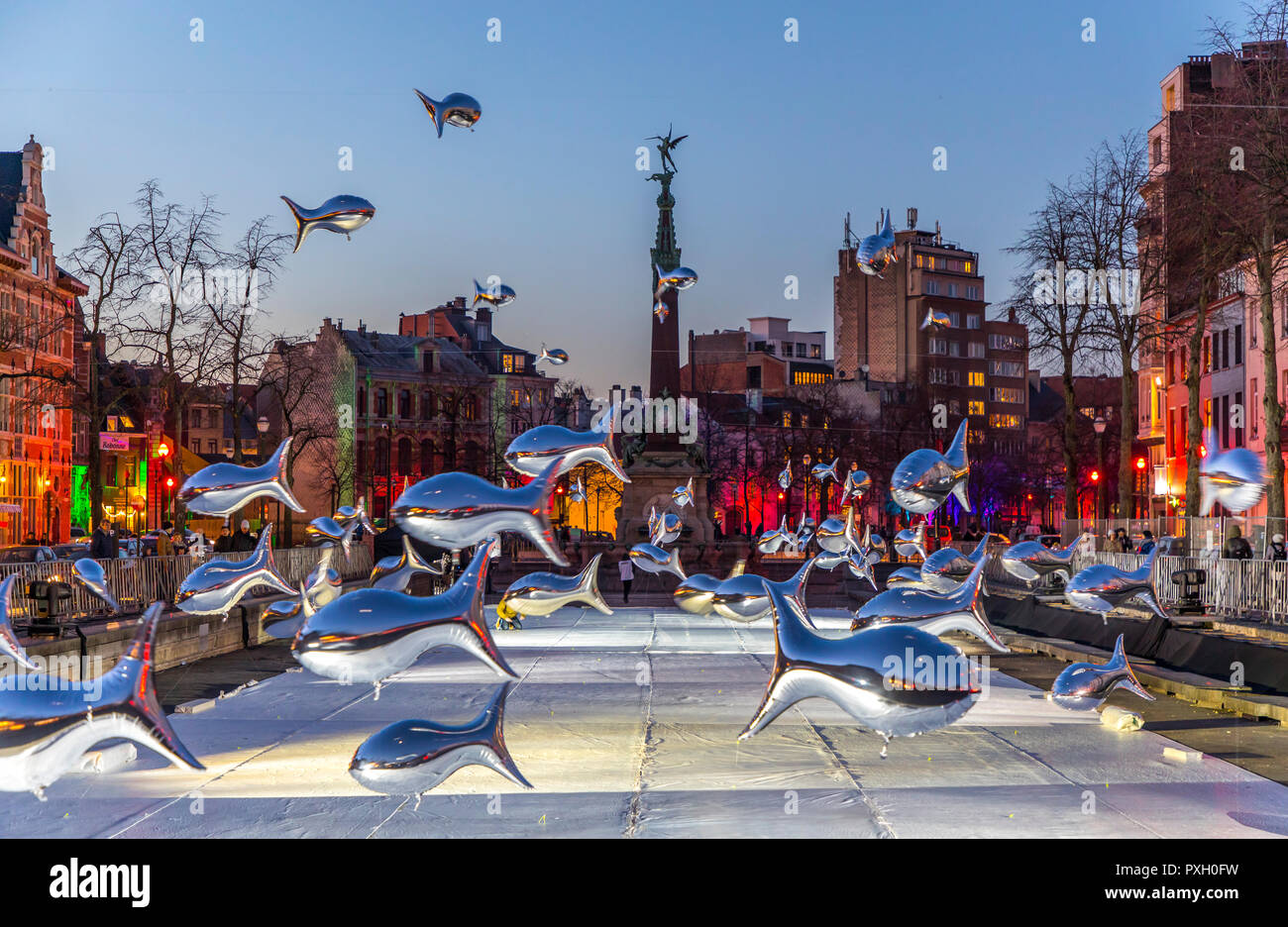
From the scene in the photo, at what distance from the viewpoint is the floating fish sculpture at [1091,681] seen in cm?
1599

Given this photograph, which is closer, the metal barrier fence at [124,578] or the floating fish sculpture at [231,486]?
the floating fish sculpture at [231,486]

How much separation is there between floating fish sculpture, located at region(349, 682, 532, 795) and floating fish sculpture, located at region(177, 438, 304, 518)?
3860mm

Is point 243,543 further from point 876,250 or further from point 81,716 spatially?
point 81,716

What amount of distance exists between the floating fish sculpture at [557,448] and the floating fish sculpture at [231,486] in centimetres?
271

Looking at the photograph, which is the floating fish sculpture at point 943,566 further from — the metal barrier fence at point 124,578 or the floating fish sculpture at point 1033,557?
the metal barrier fence at point 124,578

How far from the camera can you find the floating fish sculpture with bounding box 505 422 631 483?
11.7 meters

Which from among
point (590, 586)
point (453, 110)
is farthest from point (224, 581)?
point (453, 110)

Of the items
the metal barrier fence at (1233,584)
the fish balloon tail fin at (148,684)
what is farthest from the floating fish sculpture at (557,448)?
the metal barrier fence at (1233,584)

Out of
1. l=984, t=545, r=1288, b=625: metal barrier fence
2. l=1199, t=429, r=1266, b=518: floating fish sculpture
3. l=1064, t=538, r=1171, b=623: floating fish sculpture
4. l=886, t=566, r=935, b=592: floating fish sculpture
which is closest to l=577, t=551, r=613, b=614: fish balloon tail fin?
l=886, t=566, r=935, b=592: floating fish sculpture

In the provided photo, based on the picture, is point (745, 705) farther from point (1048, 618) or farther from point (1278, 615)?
point (1048, 618)

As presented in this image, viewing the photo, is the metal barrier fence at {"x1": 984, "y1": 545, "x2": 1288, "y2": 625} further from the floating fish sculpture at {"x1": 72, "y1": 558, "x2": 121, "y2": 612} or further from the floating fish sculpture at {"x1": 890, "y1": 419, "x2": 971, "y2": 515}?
the floating fish sculpture at {"x1": 72, "y1": 558, "x2": 121, "y2": 612}

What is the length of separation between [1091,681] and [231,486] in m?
9.07
